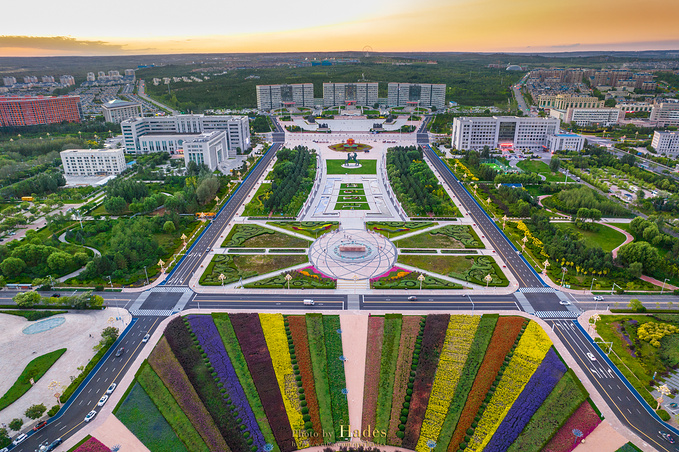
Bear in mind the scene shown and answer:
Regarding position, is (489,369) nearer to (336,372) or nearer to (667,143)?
(336,372)

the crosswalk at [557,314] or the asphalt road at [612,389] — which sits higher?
the crosswalk at [557,314]

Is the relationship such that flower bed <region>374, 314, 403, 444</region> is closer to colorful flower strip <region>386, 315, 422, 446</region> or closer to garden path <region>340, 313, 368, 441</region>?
colorful flower strip <region>386, 315, 422, 446</region>

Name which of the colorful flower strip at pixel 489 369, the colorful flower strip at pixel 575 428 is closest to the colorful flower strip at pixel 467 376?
the colorful flower strip at pixel 489 369

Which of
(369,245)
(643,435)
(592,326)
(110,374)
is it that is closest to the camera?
(643,435)

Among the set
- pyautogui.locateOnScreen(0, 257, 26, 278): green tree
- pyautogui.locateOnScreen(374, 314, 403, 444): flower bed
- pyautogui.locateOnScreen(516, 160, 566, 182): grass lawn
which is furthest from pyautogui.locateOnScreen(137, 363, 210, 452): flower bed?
pyautogui.locateOnScreen(516, 160, 566, 182): grass lawn

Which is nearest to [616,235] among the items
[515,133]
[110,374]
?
[515,133]

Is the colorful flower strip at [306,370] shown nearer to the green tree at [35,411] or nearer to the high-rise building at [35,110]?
the green tree at [35,411]

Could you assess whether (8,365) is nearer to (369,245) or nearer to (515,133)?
(369,245)
